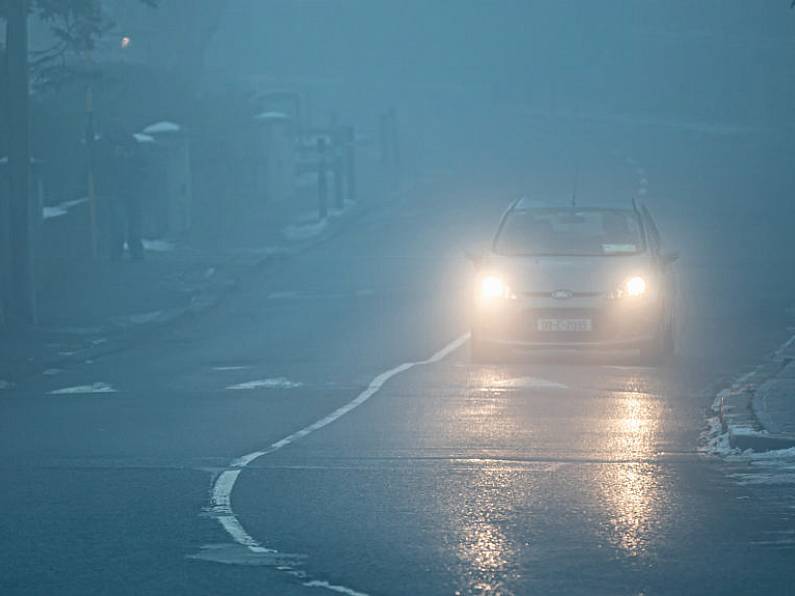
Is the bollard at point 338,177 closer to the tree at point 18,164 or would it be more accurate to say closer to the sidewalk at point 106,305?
the sidewalk at point 106,305

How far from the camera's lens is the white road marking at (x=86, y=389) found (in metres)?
16.6

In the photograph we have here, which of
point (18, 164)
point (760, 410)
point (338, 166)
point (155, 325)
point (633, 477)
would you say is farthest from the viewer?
point (338, 166)

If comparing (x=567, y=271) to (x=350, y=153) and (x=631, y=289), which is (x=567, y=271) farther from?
(x=350, y=153)

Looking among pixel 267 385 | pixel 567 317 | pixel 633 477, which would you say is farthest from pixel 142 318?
pixel 633 477

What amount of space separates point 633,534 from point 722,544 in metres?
0.48

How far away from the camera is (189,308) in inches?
960

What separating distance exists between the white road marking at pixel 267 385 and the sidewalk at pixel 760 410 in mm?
3925

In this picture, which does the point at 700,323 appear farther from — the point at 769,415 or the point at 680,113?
the point at 680,113

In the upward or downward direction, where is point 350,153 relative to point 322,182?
upward

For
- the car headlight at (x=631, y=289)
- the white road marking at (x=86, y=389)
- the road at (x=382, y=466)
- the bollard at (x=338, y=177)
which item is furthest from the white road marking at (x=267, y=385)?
the bollard at (x=338, y=177)

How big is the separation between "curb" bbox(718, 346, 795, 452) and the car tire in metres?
2.55

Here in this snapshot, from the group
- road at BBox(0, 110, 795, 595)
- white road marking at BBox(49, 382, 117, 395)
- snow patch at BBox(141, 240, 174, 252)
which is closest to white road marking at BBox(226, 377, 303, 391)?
road at BBox(0, 110, 795, 595)

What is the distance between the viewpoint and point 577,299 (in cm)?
1761

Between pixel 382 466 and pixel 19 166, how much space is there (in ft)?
37.2
